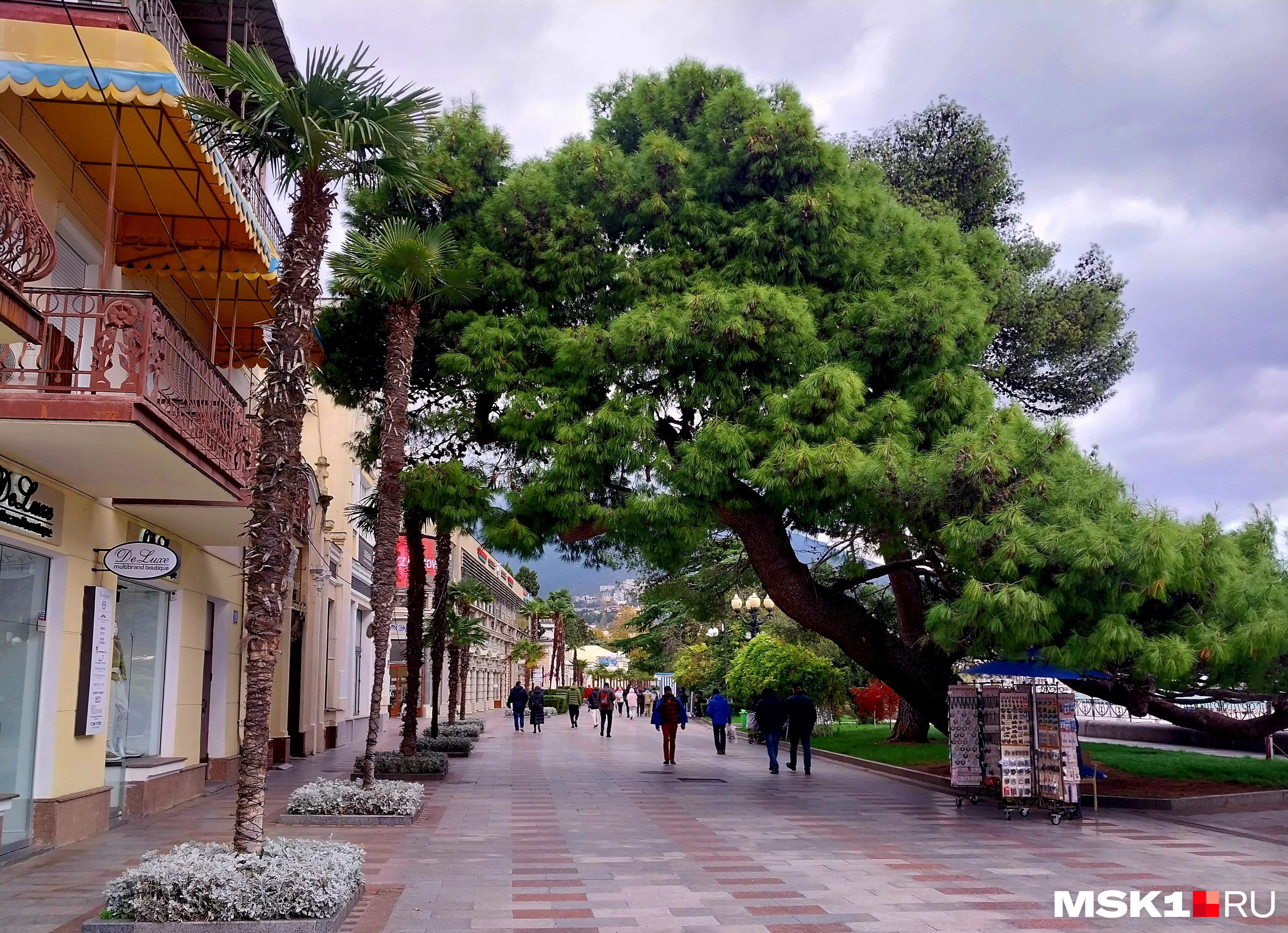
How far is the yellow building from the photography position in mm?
9258

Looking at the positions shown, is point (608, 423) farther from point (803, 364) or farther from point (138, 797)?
point (138, 797)

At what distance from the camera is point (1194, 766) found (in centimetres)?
1939

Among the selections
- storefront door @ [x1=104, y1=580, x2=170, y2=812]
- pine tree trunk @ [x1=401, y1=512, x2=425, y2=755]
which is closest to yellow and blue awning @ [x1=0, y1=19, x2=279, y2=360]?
storefront door @ [x1=104, y1=580, x2=170, y2=812]

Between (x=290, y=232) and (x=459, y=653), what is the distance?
102ft

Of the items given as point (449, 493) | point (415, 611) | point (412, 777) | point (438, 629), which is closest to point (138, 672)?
point (449, 493)

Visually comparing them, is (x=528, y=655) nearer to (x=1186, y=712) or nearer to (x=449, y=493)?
(x=449, y=493)

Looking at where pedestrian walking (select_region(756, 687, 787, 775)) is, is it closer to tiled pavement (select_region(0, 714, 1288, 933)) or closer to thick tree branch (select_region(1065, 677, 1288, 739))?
tiled pavement (select_region(0, 714, 1288, 933))

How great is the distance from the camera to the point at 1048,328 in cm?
2395

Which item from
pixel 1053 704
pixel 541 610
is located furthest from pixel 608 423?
pixel 541 610

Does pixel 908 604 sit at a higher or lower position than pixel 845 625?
higher

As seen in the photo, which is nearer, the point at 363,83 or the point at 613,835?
the point at 363,83

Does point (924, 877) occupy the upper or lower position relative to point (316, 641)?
lower

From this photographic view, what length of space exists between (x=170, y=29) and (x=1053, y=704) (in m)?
13.6

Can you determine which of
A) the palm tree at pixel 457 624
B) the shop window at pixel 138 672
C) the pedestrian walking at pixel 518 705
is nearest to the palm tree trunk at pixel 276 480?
the shop window at pixel 138 672
